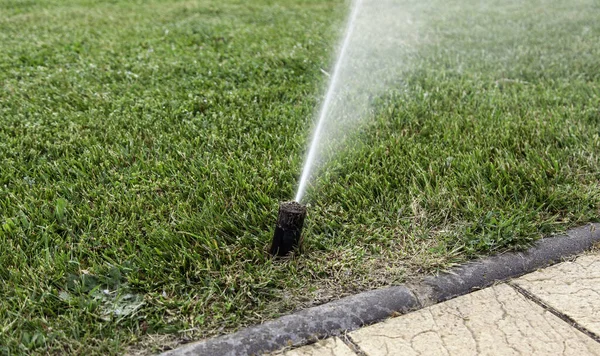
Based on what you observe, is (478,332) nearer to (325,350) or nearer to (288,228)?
(325,350)

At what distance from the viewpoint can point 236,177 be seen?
2.90 metres

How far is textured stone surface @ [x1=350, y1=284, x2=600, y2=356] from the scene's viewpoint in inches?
80.6

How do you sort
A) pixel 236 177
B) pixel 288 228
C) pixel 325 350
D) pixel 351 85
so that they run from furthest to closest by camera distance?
pixel 351 85 → pixel 236 177 → pixel 288 228 → pixel 325 350

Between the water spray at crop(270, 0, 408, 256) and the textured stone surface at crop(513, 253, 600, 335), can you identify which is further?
the water spray at crop(270, 0, 408, 256)

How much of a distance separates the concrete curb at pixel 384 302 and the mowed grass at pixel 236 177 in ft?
0.21

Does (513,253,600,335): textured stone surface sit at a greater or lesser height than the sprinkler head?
lesser

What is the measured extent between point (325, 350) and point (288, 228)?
503 millimetres

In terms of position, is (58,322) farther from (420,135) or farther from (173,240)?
(420,135)

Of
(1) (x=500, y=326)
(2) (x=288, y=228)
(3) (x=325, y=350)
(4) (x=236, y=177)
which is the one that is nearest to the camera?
(3) (x=325, y=350)

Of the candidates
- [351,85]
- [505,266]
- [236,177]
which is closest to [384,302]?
[505,266]

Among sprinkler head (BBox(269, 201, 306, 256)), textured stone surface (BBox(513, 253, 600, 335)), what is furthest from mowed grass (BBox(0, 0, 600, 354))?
textured stone surface (BBox(513, 253, 600, 335))

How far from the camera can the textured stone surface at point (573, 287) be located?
2.23m

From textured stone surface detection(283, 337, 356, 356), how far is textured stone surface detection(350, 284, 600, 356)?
57 mm

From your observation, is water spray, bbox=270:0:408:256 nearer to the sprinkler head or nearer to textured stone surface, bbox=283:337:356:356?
the sprinkler head
